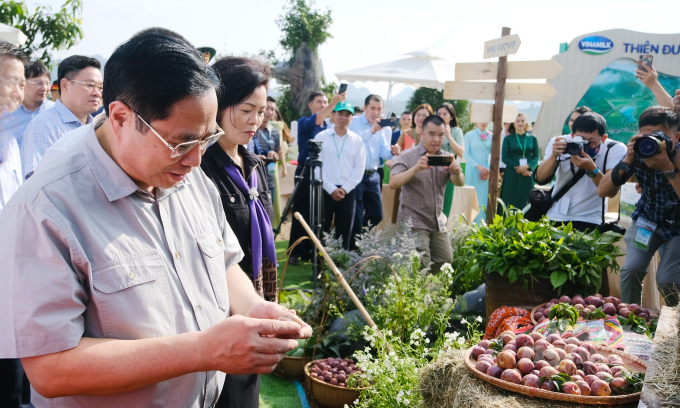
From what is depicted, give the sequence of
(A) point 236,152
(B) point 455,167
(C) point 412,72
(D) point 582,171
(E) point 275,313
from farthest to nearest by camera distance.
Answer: (C) point 412,72 → (B) point 455,167 → (D) point 582,171 → (A) point 236,152 → (E) point 275,313

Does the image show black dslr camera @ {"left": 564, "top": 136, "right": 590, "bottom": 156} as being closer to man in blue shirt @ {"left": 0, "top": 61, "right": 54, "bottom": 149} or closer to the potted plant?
the potted plant

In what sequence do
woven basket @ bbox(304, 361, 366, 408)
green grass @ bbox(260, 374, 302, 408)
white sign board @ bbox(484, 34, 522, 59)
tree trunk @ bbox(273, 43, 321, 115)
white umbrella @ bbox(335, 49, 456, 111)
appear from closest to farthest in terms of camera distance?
woven basket @ bbox(304, 361, 366, 408) → green grass @ bbox(260, 374, 302, 408) → white sign board @ bbox(484, 34, 522, 59) → white umbrella @ bbox(335, 49, 456, 111) → tree trunk @ bbox(273, 43, 321, 115)

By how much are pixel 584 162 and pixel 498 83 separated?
1173 mm

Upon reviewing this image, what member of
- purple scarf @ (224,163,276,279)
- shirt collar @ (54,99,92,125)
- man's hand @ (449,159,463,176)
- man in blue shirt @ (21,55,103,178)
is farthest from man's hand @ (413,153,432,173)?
shirt collar @ (54,99,92,125)

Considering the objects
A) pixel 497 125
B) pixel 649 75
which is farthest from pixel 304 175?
pixel 649 75

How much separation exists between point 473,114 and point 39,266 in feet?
14.6

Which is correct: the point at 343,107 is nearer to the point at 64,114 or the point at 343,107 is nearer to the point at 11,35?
the point at 64,114

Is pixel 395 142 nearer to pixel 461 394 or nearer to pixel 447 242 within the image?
pixel 447 242

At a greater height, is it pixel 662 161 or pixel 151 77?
pixel 151 77

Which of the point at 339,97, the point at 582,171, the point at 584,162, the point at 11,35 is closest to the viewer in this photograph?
the point at 584,162

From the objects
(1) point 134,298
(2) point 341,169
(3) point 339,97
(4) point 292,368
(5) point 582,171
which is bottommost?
(4) point 292,368

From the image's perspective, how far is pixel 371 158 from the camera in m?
6.71

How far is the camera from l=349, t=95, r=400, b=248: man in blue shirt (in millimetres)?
6379

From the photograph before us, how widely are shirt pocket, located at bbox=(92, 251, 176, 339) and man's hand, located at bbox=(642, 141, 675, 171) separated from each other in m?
3.08
